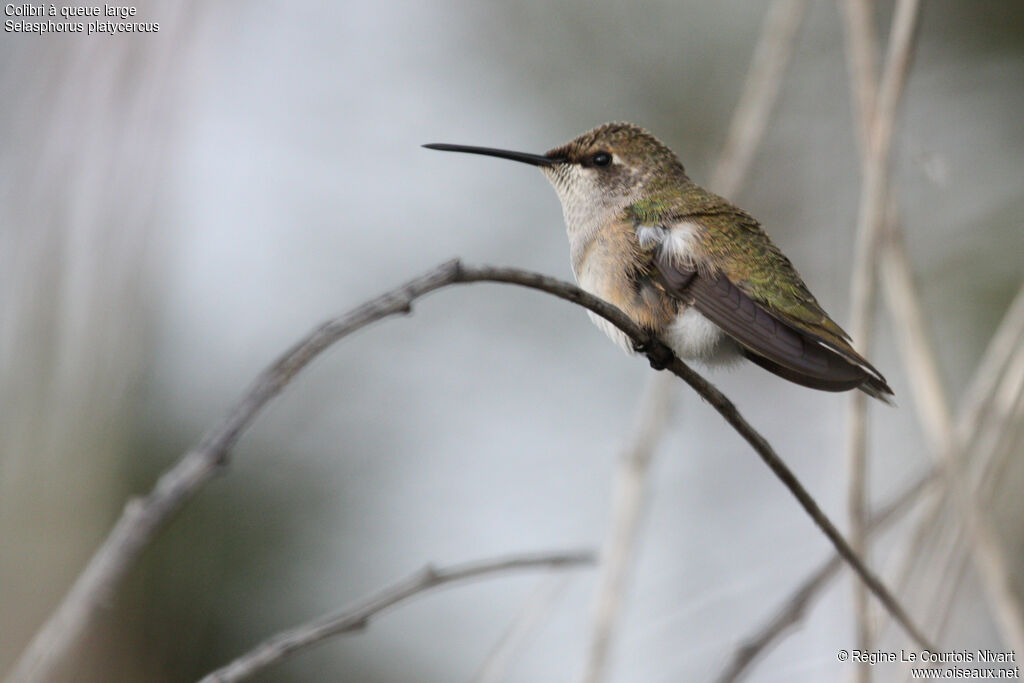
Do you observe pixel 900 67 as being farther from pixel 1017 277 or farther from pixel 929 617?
pixel 1017 277

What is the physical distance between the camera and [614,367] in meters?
6.77

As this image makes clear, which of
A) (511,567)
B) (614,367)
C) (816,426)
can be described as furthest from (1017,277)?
(511,567)

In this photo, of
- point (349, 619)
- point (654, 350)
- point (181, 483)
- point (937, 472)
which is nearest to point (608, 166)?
point (654, 350)

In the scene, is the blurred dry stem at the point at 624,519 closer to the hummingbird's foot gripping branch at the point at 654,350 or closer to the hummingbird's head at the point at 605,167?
the hummingbird's foot gripping branch at the point at 654,350

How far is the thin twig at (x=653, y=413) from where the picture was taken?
200 cm

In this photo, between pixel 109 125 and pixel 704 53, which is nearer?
pixel 109 125

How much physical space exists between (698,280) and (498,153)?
23.0 inches

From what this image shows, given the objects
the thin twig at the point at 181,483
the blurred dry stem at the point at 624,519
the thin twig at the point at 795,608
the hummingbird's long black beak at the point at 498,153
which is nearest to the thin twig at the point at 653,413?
the blurred dry stem at the point at 624,519

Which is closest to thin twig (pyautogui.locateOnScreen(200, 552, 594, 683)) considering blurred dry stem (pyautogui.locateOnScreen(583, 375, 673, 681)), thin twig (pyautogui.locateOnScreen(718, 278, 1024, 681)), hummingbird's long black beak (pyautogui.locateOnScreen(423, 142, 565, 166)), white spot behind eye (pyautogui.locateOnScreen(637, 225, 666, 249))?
blurred dry stem (pyautogui.locateOnScreen(583, 375, 673, 681))

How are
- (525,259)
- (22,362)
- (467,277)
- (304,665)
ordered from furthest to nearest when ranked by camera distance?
(525,259), (304,665), (22,362), (467,277)

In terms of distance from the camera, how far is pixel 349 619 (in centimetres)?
121

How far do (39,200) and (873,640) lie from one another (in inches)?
67.3

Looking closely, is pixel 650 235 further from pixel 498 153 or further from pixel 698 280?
pixel 498 153

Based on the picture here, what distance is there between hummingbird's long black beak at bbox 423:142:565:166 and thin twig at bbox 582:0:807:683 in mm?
503
